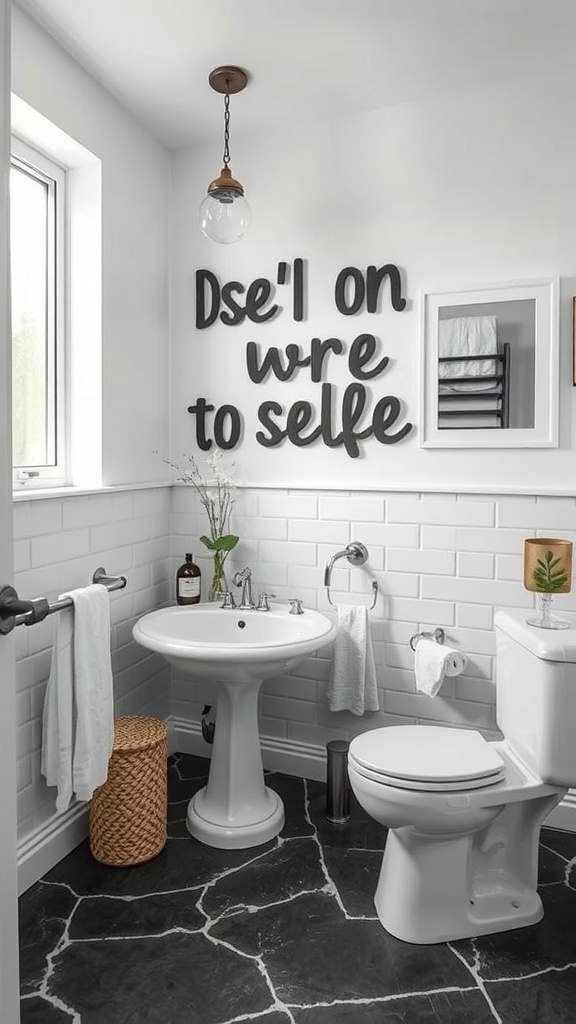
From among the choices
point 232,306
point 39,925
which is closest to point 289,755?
point 39,925

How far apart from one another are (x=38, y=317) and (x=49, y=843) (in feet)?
5.58

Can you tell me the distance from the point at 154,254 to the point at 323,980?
2507mm

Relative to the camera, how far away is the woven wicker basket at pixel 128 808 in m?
2.09

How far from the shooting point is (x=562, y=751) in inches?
72.2

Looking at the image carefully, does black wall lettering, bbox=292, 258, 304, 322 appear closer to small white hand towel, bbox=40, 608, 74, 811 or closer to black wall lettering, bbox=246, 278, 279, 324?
black wall lettering, bbox=246, 278, 279, 324

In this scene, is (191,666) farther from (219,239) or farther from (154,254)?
(154,254)

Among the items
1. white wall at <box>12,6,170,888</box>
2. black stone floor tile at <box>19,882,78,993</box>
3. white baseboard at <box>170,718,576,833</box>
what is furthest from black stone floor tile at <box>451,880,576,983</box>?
white wall at <box>12,6,170,888</box>

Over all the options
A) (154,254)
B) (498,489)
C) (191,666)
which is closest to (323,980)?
(191,666)

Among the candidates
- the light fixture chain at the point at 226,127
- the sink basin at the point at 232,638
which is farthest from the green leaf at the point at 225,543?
the light fixture chain at the point at 226,127

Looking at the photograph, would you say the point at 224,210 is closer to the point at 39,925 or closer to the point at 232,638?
the point at 232,638

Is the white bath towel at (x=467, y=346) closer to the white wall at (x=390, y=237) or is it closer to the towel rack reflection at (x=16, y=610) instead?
the white wall at (x=390, y=237)

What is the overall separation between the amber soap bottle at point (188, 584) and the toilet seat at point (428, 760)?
97 cm

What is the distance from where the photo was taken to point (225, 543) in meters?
2.61

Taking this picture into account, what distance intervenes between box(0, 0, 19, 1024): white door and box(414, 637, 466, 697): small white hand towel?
1.54m
